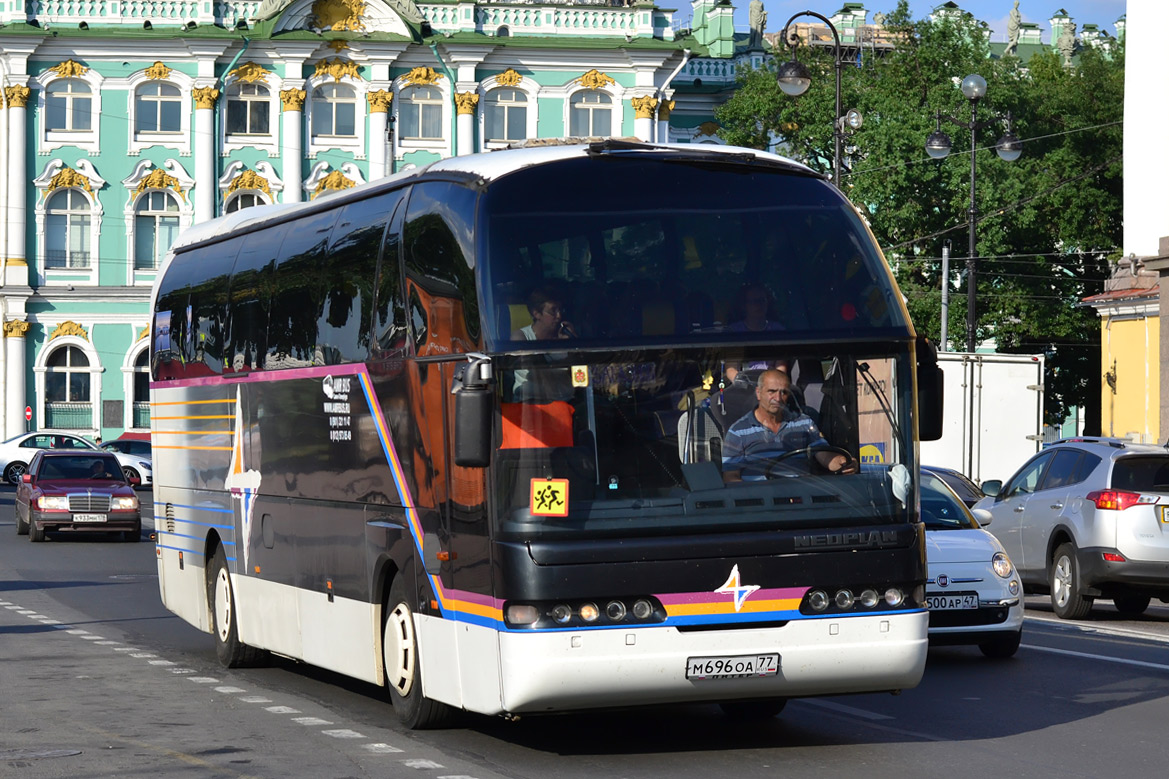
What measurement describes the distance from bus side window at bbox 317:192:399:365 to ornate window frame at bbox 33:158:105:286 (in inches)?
2170

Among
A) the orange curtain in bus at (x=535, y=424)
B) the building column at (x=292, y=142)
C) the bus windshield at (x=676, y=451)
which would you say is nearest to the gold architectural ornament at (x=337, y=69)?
the building column at (x=292, y=142)

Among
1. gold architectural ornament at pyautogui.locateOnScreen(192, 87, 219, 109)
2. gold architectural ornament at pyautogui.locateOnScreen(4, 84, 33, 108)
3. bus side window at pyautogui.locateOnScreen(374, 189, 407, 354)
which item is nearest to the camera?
bus side window at pyautogui.locateOnScreen(374, 189, 407, 354)

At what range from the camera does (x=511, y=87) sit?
67500mm

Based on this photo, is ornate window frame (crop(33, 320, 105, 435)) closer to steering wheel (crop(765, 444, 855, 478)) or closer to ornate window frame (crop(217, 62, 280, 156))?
ornate window frame (crop(217, 62, 280, 156))

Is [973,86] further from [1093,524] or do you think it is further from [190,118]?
[190,118]

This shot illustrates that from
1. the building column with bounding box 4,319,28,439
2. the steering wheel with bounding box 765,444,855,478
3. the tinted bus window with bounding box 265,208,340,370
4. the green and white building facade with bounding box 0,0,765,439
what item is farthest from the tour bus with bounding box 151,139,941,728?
the building column with bounding box 4,319,28,439

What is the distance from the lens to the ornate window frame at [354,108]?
66.4 m

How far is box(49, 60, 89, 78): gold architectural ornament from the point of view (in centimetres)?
6506

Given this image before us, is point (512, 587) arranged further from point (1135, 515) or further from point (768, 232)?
point (1135, 515)

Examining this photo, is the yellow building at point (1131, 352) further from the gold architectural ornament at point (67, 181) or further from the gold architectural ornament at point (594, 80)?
the gold architectural ornament at point (67, 181)

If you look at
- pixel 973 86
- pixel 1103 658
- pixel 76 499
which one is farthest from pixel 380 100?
pixel 1103 658

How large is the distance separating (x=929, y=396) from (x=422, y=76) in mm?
57723

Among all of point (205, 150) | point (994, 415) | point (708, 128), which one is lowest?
point (994, 415)

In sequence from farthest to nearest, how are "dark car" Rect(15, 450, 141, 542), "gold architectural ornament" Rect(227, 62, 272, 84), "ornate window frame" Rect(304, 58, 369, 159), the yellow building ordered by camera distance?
"ornate window frame" Rect(304, 58, 369, 159)
"gold architectural ornament" Rect(227, 62, 272, 84)
the yellow building
"dark car" Rect(15, 450, 141, 542)
